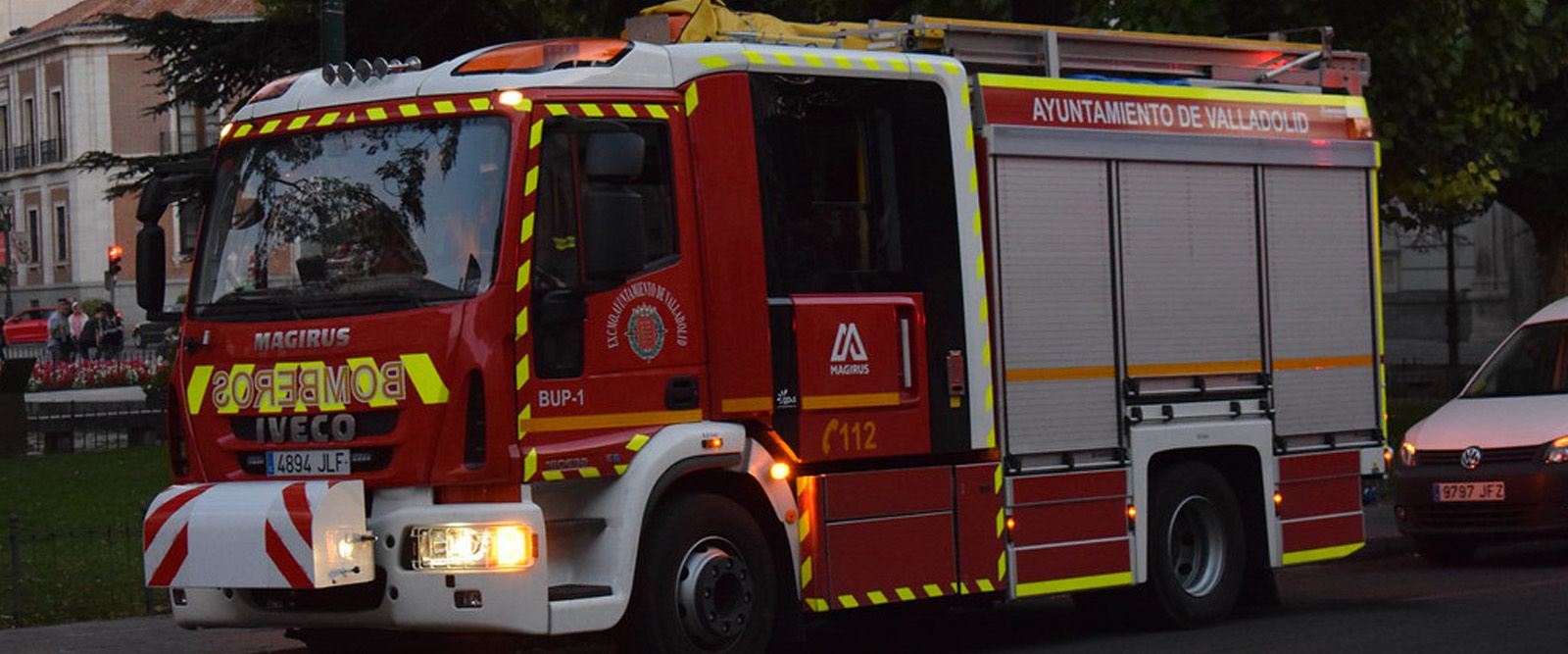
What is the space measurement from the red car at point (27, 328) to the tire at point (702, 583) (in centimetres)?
6046

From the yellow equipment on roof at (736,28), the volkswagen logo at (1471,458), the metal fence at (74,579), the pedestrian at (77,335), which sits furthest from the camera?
the pedestrian at (77,335)

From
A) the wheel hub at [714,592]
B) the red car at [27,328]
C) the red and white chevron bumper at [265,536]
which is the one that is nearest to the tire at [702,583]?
the wheel hub at [714,592]

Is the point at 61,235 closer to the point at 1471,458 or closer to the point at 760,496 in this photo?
the point at 1471,458

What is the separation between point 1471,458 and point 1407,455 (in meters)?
0.59

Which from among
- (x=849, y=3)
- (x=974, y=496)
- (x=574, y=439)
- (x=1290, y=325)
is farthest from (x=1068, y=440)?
(x=849, y=3)

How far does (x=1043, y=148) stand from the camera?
12.5 meters

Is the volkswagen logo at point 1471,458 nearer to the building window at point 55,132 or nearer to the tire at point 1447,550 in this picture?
the tire at point 1447,550

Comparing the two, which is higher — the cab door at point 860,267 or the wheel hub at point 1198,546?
the cab door at point 860,267

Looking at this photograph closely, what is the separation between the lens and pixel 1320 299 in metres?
14.1

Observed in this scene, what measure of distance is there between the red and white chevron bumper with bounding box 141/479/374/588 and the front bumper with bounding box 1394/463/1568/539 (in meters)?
8.74

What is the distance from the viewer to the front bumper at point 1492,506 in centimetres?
1630

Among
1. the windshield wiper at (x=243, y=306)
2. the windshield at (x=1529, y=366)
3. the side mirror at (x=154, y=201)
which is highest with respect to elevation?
the side mirror at (x=154, y=201)

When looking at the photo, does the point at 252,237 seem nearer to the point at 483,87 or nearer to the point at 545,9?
the point at 483,87

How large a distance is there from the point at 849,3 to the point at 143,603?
10.2 meters
